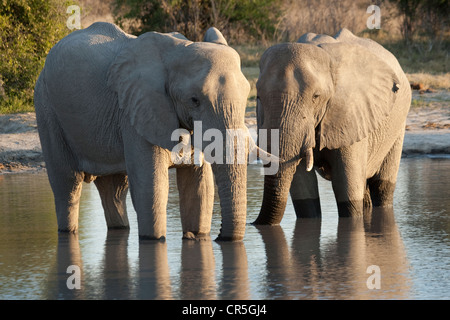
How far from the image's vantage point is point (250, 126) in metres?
13.6

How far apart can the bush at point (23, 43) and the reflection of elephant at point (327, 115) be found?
27.5 ft

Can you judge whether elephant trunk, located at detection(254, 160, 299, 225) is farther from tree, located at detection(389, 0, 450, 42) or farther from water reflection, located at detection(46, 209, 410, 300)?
tree, located at detection(389, 0, 450, 42)

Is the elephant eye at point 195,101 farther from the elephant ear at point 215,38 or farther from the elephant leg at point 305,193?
the elephant leg at point 305,193

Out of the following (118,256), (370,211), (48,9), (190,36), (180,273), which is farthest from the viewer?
(190,36)

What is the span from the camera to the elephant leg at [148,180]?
6.29 m

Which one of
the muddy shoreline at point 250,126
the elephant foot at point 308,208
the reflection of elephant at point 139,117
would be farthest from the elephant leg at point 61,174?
the muddy shoreline at point 250,126

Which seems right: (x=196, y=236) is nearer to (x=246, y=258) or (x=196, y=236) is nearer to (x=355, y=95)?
(x=246, y=258)

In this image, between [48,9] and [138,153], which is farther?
[48,9]

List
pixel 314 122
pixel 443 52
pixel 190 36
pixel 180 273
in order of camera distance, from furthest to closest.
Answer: pixel 190 36 < pixel 443 52 < pixel 314 122 < pixel 180 273

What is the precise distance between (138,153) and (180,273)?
1015 millimetres

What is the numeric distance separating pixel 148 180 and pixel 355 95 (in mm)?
1986
